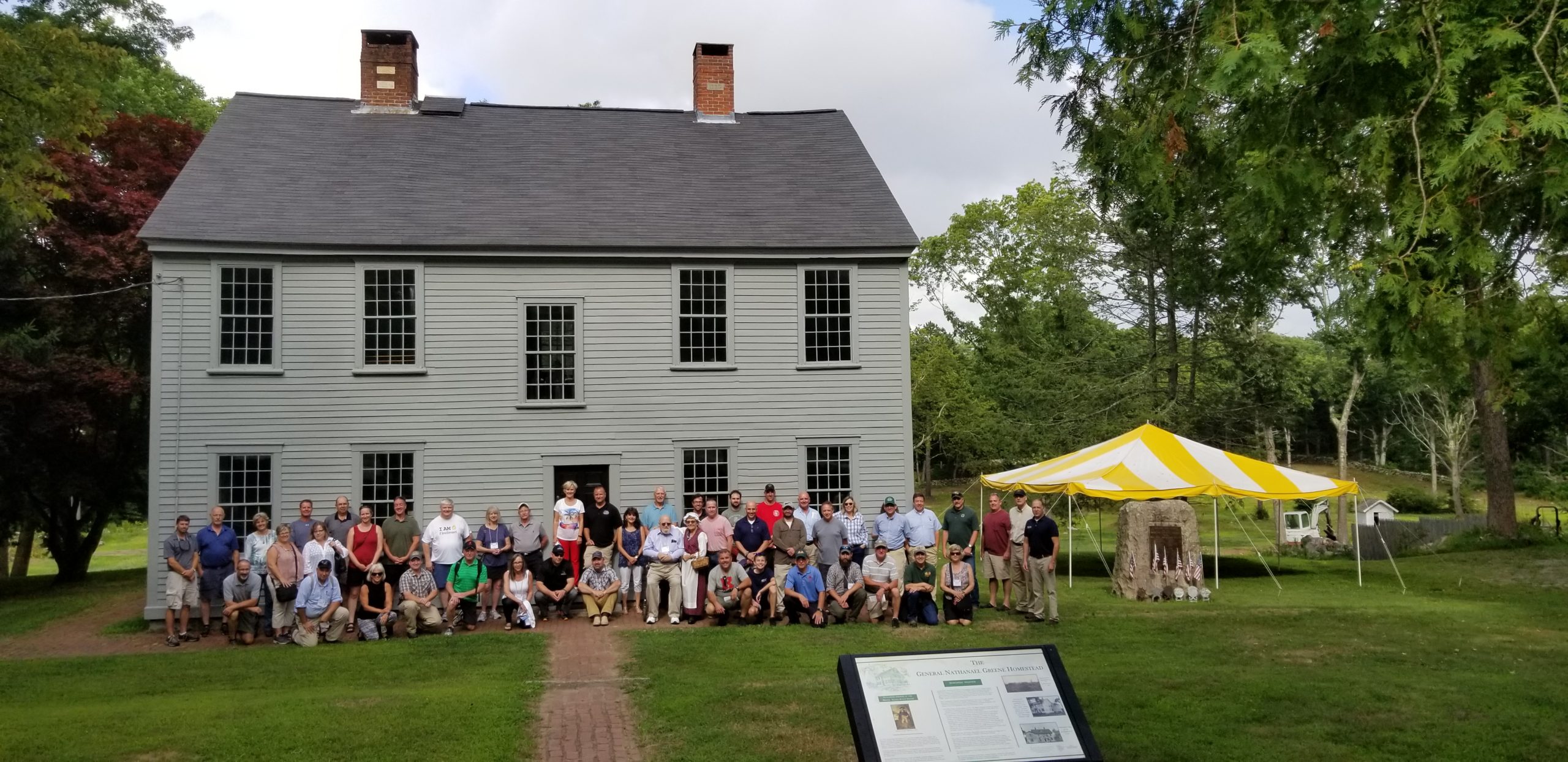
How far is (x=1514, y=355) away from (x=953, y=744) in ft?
11.2

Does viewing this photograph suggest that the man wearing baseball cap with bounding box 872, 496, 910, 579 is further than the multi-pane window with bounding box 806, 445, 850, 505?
No

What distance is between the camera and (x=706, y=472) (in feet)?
59.6

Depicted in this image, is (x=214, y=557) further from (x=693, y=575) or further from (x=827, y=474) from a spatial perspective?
(x=827, y=474)

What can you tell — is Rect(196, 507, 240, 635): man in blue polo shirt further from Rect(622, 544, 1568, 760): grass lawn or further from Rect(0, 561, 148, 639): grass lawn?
Rect(622, 544, 1568, 760): grass lawn

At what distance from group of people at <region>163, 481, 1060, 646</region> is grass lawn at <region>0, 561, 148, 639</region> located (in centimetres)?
292

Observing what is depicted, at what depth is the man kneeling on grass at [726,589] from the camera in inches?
579

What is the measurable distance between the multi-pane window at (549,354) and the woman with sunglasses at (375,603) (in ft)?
14.6

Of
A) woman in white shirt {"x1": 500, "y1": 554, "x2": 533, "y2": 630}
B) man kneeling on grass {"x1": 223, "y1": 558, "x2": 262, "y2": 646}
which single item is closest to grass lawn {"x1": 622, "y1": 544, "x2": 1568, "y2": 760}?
Result: woman in white shirt {"x1": 500, "y1": 554, "x2": 533, "y2": 630}

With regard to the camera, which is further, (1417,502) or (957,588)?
(1417,502)

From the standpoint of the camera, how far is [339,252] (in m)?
17.3

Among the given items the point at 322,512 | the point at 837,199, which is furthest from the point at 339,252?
the point at 837,199

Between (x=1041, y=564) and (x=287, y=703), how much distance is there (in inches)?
355

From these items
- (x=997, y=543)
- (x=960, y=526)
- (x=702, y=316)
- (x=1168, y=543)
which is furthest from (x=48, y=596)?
(x=1168, y=543)

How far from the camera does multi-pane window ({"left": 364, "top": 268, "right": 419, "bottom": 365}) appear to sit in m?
→ 17.5
